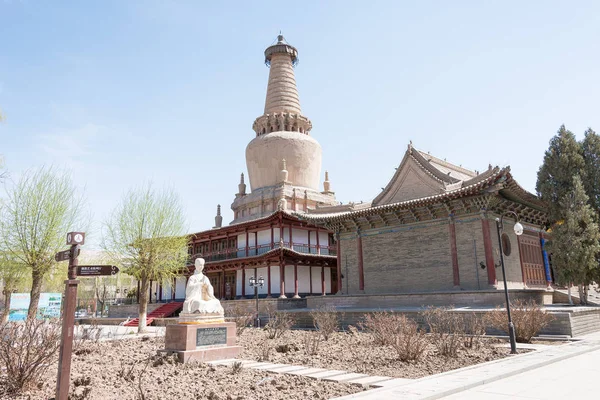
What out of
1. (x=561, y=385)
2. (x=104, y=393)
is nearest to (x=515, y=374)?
(x=561, y=385)

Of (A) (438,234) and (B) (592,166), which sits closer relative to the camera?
(B) (592,166)

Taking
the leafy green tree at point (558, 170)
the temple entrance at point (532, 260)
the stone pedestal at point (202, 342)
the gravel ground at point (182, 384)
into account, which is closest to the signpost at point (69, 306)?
the gravel ground at point (182, 384)

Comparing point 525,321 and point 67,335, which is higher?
point 67,335

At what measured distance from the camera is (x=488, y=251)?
752 inches

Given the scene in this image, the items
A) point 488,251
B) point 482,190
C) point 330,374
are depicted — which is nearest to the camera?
point 330,374

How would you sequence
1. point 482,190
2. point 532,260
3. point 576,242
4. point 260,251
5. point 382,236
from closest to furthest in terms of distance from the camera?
point 576,242 < point 482,190 < point 532,260 < point 382,236 < point 260,251

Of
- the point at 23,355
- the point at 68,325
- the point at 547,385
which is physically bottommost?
the point at 547,385

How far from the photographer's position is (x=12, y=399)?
703 cm

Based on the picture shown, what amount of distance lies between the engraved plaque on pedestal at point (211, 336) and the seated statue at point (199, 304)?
0.37 metres

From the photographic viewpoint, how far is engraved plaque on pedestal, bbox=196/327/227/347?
11.4 metres

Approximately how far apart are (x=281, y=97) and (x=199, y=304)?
34.0 meters

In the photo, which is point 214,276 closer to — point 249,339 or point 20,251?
point 20,251

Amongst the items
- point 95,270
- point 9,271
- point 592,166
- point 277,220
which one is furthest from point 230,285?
point 95,270

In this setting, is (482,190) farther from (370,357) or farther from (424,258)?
(370,357)
